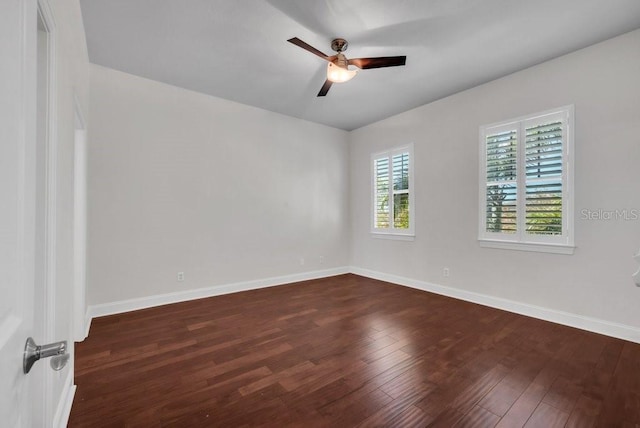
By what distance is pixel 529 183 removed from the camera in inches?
133

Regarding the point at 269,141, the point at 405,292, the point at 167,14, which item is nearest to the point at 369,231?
the point at 405,292

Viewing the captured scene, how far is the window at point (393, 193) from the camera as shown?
4.80m

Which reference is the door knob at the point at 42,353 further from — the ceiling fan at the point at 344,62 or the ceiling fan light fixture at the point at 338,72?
the ceiling fan light fixture at the point at 338,72

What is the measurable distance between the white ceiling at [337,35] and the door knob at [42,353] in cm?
262

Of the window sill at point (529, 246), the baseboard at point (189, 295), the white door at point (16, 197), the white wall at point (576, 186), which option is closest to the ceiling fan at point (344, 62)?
the white wall at point (576, 186)

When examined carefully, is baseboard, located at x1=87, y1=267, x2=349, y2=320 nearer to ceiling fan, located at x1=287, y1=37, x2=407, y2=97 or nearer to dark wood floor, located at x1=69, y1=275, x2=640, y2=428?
dark wood floor, located at x1=69, y1=275, x2=640, y2=428

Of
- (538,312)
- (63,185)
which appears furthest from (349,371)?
(538,312)

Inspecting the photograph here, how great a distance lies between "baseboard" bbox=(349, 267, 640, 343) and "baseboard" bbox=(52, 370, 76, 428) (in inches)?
163

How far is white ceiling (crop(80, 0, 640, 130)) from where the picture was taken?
7.88 ft

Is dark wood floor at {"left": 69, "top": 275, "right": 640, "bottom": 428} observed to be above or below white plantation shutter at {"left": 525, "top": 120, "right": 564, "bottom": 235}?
below

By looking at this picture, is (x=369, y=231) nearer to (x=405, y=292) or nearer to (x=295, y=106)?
(x=405, y=292)

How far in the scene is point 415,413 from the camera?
1.77m

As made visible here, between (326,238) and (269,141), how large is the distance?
6.81 feet

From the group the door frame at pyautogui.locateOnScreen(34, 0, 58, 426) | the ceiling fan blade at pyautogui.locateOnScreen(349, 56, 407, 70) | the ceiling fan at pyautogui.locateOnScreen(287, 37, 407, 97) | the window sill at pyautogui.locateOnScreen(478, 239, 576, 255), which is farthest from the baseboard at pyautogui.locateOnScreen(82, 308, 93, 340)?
the window sill at pyautogui.locateOnScreen(478, 239, 576, 255)
